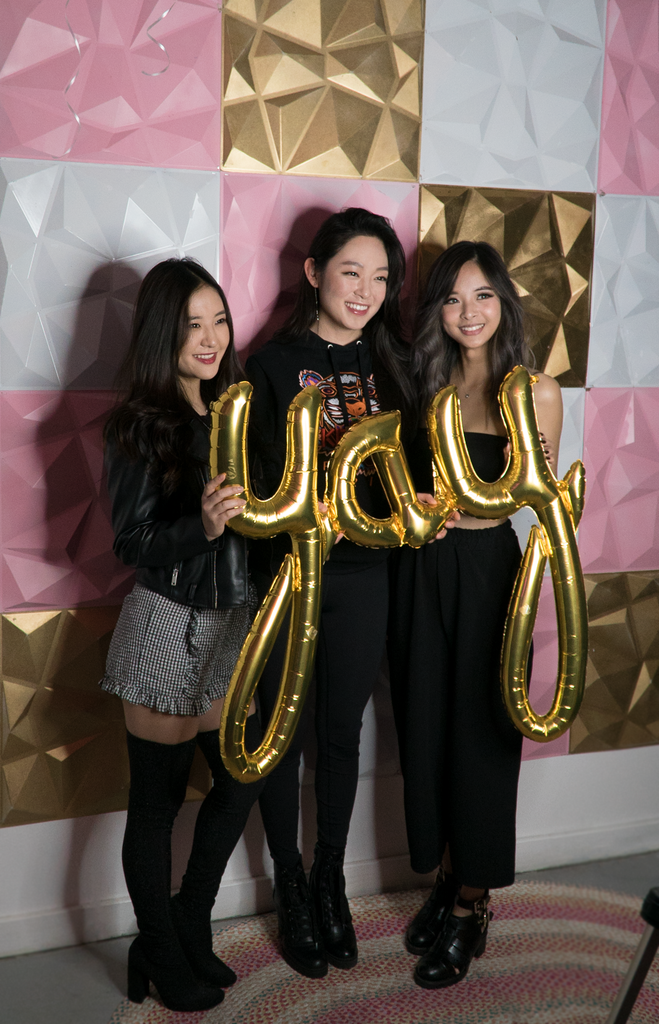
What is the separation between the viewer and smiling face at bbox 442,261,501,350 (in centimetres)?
184

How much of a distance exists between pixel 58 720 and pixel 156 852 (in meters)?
0.47

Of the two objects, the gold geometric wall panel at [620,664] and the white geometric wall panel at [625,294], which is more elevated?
the white geometric wall panel at [625,294]

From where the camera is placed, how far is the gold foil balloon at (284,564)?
1.47 metres

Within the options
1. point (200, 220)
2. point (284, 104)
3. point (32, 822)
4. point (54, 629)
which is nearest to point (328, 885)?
point (32, 822)

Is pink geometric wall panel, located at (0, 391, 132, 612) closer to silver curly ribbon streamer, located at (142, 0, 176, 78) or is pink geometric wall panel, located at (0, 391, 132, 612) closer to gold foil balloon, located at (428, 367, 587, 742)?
silver curly ribbon streamer, located at (142, 0, 176, 78)

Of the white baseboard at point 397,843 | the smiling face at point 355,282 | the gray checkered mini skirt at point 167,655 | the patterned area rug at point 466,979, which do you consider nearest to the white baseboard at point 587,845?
the white baseboard at point 397,843

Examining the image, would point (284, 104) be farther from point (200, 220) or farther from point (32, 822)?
point (32, 822)

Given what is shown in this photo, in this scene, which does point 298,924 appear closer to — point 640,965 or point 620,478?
point 640,965

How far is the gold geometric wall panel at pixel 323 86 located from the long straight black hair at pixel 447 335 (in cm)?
38

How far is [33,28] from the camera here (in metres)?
1.79

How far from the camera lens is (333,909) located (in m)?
2.02

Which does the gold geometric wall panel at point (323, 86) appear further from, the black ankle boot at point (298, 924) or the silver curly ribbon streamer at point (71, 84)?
the black ankle boot at point (298, 924)

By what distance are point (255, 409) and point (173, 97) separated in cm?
74

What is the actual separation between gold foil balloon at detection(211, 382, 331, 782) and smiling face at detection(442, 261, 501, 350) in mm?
482
